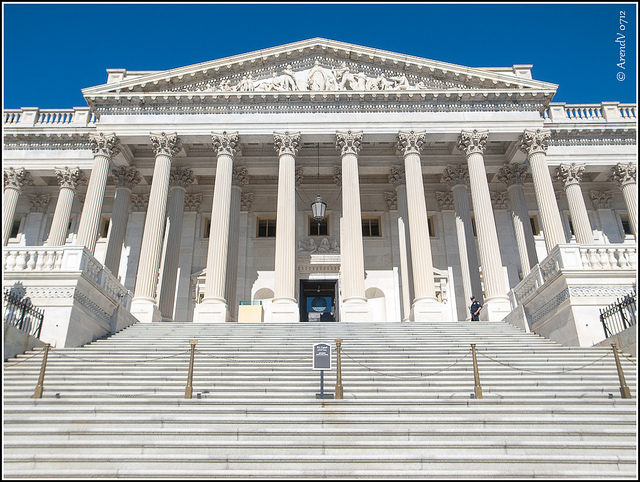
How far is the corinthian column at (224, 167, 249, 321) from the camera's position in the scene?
26.9 m

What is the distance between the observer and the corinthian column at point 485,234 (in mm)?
22281

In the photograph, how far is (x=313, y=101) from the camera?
2645 centimetres

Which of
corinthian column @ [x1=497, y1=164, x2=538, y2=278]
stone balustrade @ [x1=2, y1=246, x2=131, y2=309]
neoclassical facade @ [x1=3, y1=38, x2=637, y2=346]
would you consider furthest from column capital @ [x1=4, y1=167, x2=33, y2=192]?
corinthian column @ [x1=497, y1=164, x2=538, y2=278]

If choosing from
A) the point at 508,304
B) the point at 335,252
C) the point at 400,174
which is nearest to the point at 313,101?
the point at 400,174

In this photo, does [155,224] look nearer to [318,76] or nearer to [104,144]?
[104,144]

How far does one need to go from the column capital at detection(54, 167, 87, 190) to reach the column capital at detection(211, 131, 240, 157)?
31.2 feet

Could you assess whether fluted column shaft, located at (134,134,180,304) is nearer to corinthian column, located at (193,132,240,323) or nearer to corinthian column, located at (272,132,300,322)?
corinthian column, located at (193,132,240,323)

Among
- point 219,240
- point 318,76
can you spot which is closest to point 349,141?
point 318,76

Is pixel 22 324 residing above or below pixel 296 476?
above

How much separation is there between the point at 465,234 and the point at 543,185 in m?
4.80

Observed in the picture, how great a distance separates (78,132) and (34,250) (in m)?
15.1

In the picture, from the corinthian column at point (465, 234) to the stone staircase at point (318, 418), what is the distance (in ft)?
40.2

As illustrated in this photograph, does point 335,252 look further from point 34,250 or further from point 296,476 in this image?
point 296,476

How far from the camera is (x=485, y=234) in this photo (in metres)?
23.8
